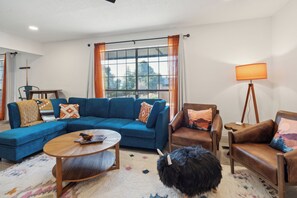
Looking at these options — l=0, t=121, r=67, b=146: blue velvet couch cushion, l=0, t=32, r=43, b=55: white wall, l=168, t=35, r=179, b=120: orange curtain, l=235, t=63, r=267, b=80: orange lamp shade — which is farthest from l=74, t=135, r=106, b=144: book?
l=0, t=32, r=43, b=55: white wall

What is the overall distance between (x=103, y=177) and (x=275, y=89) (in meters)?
3.28

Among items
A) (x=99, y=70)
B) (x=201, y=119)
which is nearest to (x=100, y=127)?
(x=99, y=70)

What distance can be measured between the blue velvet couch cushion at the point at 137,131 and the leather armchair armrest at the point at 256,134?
3.89ft

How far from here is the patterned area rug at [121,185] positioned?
1678mm

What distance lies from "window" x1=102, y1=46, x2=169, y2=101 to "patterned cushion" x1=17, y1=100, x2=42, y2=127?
1.59 metres

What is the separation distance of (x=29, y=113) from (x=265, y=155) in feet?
12.3

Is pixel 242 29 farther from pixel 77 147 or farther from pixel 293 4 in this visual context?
pixel 77 147

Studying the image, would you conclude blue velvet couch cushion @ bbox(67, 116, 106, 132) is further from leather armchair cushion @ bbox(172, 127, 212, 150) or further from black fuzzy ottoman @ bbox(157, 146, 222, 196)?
black fuzzy ottoman @ bbox(157, 146, 222, 196)

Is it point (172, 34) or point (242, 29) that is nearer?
point (242, 29)

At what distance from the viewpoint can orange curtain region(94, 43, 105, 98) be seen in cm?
393

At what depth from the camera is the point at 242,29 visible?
3127 millimetres

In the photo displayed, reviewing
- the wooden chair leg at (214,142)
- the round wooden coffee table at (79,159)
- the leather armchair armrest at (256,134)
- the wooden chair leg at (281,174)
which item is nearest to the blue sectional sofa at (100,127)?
the round wooden coffee table at (79,159)

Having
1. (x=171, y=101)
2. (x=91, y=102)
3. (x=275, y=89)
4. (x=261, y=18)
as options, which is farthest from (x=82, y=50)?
(x=275, y=89)

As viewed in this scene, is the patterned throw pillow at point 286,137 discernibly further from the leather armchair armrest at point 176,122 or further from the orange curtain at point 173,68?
the orange curtain at point 173,68
